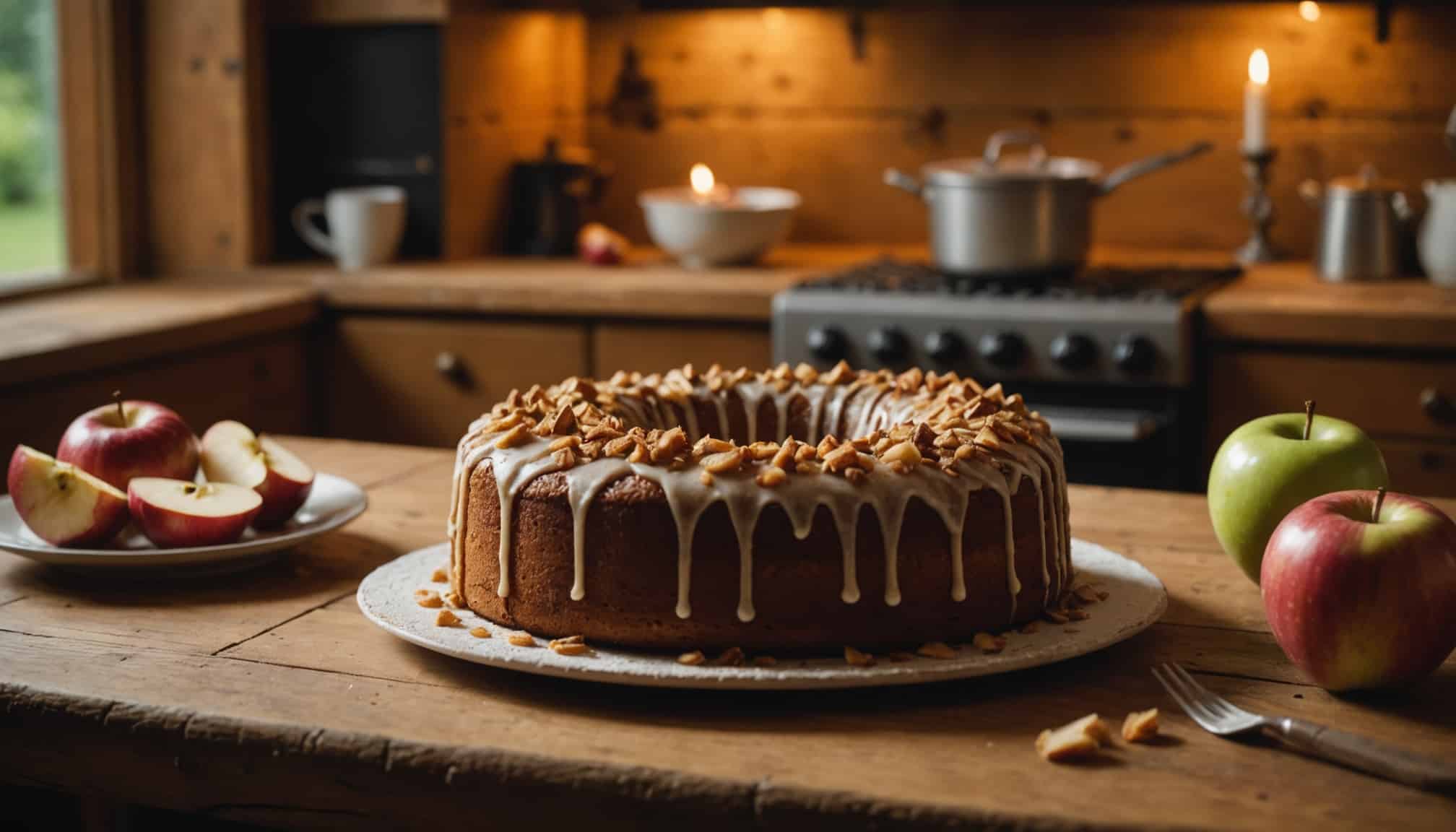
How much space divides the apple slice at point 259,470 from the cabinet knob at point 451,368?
62.1 inches

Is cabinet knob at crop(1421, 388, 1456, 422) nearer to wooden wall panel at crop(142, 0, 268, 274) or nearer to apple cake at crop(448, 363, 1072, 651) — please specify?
apple cake at crop(448, 363, 1072, 651)

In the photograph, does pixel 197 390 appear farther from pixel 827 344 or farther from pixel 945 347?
pixel 945 347

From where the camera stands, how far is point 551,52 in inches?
144

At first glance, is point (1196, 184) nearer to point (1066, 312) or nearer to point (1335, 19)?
point (1335, 19)

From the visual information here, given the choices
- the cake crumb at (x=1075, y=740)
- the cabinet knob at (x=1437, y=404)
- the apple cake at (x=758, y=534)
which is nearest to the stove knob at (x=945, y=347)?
the cabinet knob at (x=1437, y=404)

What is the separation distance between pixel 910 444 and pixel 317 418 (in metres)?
2.26

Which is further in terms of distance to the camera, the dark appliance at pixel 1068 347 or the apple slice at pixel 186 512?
the dark appliance at pixel 1068 347

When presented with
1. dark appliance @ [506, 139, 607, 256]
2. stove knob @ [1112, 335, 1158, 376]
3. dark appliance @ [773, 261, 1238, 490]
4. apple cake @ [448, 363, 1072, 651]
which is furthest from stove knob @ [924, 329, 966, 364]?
apple cake @ [448, 363, 1072, 651]

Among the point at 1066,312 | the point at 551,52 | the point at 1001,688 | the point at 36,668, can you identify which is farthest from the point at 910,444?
the point at 551,52

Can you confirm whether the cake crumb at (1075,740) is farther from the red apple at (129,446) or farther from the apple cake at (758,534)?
the red apple at (129,446)

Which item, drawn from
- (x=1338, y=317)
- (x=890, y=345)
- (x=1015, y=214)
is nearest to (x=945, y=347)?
(x=890, y=345)

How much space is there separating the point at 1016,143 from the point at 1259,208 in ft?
1.85

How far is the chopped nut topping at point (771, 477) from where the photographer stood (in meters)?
1.08

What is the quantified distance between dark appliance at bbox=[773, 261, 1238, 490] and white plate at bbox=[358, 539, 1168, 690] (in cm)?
134
